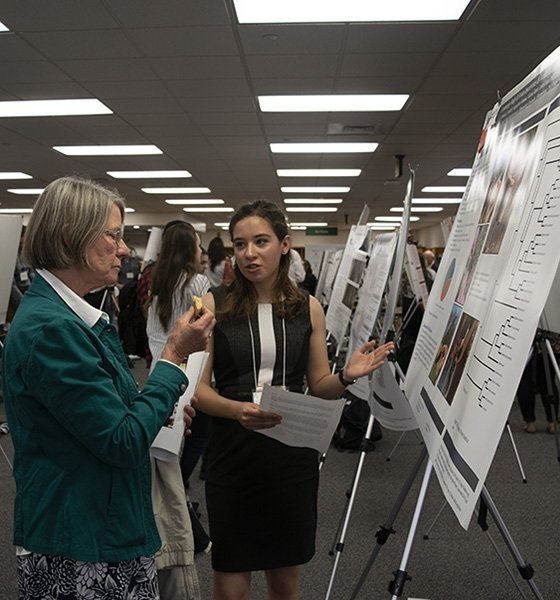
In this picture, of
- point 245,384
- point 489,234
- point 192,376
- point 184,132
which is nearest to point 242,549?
point 245,384

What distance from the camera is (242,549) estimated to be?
1531 mm

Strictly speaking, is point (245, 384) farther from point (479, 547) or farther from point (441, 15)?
point (441, 15)

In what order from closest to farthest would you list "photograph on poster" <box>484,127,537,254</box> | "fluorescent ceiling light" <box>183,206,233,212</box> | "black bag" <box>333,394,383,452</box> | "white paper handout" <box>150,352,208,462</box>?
"photograph on poster" <box>484,127,537,254</box> < "white paper handout" <box>150,352,208,462</box> < "black bag" <box>333,394,383,452</box> < "fluorescent ceiling light" <box>183,206,233,212</box>

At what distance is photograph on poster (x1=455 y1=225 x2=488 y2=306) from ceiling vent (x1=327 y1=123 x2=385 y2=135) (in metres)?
5.81

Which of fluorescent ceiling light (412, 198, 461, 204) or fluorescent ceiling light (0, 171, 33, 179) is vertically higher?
fluorescent ceiling light (412, 198, 461, 204)

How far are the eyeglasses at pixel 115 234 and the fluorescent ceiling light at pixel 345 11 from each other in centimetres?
303

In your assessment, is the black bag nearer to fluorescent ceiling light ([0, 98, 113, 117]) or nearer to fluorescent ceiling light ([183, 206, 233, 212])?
fluorescent ceiling light ([0, 98, 113, 117])

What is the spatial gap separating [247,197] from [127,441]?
1190 cm

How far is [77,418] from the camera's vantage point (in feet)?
3.15

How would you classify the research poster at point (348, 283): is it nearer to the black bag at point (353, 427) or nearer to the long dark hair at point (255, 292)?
the black bag at point (353, 427)

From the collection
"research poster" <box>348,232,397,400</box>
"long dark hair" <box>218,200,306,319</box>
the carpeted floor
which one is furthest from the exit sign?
"long dark hair" <box>218,200,306,319</box>

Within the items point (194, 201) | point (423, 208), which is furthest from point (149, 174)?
point (423, 208)

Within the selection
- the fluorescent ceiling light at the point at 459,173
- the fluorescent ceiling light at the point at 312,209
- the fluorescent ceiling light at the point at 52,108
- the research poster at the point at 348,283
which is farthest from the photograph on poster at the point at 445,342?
the fluorescent ceiling light at the point at 312,209

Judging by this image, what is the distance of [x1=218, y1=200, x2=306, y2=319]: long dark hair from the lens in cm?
164
